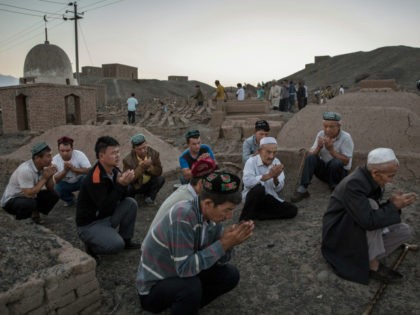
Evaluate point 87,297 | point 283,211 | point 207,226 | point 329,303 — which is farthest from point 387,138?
point 87,297

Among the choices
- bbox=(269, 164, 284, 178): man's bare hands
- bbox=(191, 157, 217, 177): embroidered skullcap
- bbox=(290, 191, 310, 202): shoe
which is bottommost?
bbox=(290, 191, 310, 202): shoe

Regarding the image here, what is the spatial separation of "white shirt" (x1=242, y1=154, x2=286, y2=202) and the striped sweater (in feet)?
5.81

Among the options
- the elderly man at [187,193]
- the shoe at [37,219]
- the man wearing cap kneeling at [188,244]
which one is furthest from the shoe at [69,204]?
the elderly man at [187,193]

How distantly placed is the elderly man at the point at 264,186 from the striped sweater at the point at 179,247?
176cm

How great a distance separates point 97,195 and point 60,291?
94 centimetres

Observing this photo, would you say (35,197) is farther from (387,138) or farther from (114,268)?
(387,138)

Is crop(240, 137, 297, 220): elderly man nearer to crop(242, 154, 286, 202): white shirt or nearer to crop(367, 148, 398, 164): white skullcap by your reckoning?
crop(242, 154, 286, 202): white shirt

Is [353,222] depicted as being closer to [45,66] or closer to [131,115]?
[131,115]

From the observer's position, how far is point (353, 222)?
9.59ft

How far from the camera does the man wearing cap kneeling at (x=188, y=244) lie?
2146mm

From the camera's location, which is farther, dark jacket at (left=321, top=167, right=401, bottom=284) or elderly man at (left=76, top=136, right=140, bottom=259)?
elderly man at (left=76, top=136, right=140, bottom=259)

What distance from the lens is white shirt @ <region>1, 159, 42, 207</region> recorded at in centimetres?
409

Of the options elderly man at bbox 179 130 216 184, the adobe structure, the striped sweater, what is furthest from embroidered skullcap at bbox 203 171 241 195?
the adobe structure

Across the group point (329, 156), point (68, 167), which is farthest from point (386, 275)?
point (68, 167)
